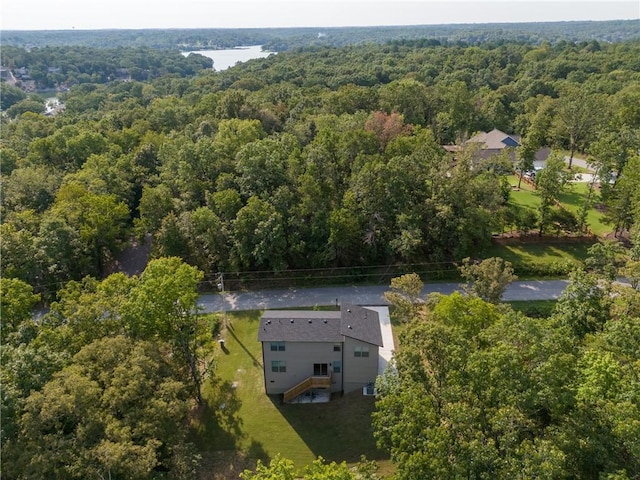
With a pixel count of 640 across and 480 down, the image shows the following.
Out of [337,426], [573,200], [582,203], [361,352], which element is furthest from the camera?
[573,200]

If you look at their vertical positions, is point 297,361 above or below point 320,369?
above

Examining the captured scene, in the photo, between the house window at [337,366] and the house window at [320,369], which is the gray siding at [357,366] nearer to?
the house window at [337,366]

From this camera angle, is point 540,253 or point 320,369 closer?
point 320,369

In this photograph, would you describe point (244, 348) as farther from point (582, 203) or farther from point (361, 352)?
point (582, 203)

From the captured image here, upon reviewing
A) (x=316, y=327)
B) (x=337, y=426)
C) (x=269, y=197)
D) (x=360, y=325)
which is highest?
(x=269, y=197)

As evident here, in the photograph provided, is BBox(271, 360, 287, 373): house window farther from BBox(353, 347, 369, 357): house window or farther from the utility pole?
the utility pole

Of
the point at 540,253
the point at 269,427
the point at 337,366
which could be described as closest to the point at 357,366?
the point at 337,366

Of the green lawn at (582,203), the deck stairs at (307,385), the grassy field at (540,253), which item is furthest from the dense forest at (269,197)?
the deck stairs at (307,385)
